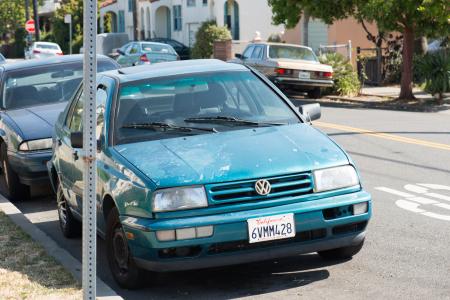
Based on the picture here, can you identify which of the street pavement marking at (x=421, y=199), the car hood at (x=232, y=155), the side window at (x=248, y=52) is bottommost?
the street pavement marking at (x=421, y=199)

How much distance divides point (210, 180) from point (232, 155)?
0.40 m

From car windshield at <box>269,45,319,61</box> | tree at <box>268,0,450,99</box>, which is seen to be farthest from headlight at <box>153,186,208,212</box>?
car windshield at <box>269,45,319,61</box>

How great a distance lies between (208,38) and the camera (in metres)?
46.0

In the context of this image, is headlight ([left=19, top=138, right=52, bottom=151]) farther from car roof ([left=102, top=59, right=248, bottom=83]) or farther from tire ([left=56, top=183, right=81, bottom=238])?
car roof ([left=102, top=59, right=248, bottom=83])

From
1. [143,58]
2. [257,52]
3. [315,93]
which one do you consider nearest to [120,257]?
[257,52]

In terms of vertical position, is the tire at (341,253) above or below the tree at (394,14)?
below

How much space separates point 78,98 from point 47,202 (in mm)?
2732

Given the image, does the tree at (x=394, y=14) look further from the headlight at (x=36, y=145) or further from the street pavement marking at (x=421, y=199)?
the headlight at (x=36, y=145)

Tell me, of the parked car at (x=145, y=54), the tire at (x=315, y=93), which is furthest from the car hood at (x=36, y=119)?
the parked car at (x=145, y=54)

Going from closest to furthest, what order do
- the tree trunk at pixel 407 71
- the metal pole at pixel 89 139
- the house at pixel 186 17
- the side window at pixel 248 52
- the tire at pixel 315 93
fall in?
1. the metal pole at pixel 89 139
2. the tree trunk at pixel 407 71
3. the tire at pixel 315 93
4. the side window at pixel 248 52
5. the house at pixel 186 17

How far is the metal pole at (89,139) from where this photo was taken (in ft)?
14.0

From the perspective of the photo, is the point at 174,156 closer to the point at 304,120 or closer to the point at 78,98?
the point at 304,120

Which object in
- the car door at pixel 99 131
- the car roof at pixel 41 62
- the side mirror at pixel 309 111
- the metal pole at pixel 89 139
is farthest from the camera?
the car roof at pixel 41 62

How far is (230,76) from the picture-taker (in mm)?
7672
